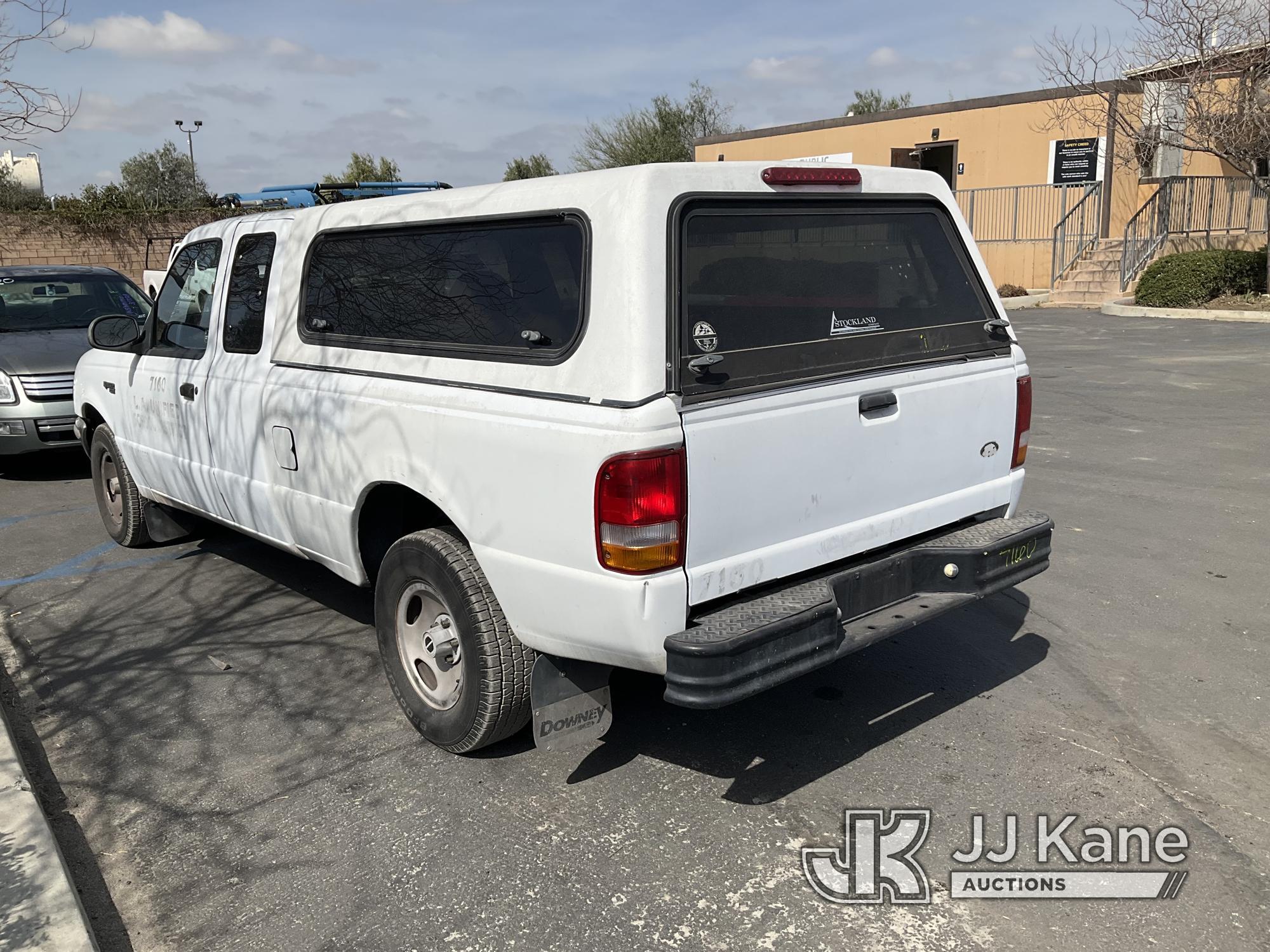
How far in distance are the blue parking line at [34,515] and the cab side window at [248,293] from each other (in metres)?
3.70

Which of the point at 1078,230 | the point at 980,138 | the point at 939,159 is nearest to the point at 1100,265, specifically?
the point at 1078,230

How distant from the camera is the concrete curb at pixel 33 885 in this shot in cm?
283

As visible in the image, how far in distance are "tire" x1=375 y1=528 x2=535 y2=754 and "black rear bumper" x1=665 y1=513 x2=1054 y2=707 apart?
2.47 feet

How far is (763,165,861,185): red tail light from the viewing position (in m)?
3.60

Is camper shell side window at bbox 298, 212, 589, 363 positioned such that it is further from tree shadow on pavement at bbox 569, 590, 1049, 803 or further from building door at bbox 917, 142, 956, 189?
building door at bbox 917, 142, 956, 189

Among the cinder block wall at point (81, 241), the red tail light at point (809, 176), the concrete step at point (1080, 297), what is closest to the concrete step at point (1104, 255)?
the concrete step at point (1080, 297)

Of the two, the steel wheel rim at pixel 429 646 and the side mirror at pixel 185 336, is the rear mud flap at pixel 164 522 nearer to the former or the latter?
the side mirror at pixel 185 336

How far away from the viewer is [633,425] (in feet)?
10.0

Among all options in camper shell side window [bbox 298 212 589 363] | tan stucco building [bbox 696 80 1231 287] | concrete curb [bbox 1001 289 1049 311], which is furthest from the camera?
tan stucco building [bbox 696 80 1231 287]

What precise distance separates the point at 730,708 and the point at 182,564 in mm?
3777

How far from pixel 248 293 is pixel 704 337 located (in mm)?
2589

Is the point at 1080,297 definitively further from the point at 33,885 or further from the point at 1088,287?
the point at 33,885

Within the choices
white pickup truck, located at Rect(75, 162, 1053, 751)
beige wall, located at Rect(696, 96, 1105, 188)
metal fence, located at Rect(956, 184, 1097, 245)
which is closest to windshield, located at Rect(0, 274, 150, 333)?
white pickup truck, located at Rect(75, 162, 1053, 751)

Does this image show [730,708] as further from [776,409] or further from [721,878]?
[776,409]
